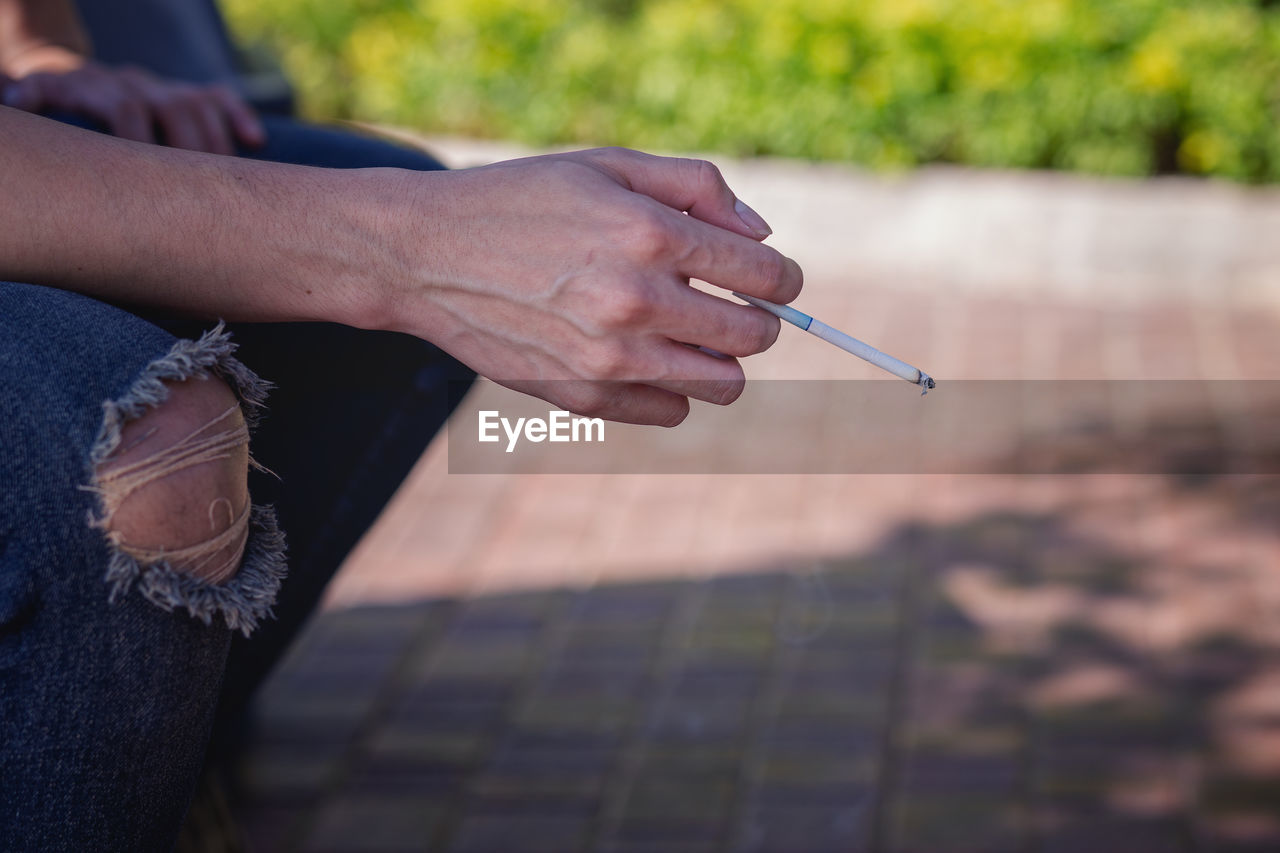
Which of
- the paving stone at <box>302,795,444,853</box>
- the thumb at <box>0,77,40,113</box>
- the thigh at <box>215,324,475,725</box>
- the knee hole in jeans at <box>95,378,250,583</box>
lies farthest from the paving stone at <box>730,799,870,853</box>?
the thumb at <box>0,77,40,113</box>

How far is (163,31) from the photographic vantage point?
8.99ft

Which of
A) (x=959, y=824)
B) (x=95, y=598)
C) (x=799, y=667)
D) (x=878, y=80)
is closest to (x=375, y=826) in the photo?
(x=799, y=667)

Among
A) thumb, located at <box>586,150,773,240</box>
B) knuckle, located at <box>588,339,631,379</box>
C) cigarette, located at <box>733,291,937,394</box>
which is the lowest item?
knuckle, located at <box>588,339,631,379</box>

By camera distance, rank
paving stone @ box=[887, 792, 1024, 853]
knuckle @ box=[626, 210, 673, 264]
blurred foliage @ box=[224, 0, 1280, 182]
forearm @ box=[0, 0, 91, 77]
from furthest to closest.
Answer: blurred foliage @ box=[224, 0, 1280, 182]
paving stone @ box=[887, 792, 1024, 853]
forearm @ box=[0, 0, 91, 77]
knuckle @ box=[626, 210, 673, 264]

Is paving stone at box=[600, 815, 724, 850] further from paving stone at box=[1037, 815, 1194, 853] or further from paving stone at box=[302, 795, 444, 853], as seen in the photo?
paving stone at box=[1037, 815, 1194, 853]

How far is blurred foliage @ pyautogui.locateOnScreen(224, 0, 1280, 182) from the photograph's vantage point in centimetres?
439

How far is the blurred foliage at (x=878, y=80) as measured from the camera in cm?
439

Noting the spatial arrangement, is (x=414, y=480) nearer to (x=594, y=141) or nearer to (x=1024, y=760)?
(x=1024, y=760)

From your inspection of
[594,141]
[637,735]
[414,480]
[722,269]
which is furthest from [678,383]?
[594,141]

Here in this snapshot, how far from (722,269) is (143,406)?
1.67 ft

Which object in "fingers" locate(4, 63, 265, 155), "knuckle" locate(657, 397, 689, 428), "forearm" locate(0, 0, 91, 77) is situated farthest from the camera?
"forearm" locate(0, 0, 91, 77)

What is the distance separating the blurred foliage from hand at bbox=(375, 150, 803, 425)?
366cm

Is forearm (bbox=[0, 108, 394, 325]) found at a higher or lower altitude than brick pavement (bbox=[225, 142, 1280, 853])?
lower

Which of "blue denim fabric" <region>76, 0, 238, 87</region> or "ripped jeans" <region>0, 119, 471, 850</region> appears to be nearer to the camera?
"ripped jeans" <region>0, 119, 471, 850</region>
